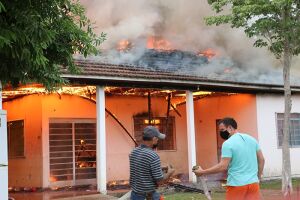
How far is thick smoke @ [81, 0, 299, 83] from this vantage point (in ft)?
66.1

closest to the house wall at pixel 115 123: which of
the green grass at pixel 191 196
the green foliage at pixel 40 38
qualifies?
the green grass at pixel 191 196

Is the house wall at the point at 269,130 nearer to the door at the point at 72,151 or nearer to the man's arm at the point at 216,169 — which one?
the door at the point at 72,151

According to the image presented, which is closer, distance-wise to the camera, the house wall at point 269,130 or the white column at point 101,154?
the white column at point 101,154

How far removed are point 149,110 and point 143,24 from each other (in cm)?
481

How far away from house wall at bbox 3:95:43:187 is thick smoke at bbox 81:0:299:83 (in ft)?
15.4

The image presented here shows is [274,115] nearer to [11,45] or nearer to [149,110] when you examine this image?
[149,110]

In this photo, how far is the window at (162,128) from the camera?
1841 cm

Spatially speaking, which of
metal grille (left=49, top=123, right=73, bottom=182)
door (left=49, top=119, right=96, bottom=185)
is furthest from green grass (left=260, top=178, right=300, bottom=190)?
metal grille (left=49, top=123, right=73, bottom=182)

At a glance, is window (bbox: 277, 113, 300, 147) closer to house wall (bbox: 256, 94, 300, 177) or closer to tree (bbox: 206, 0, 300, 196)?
house wall (bbox: 256, 94, 300, 177)

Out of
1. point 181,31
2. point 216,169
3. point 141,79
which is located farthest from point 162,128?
point 216,169

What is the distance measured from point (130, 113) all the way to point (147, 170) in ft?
40.4

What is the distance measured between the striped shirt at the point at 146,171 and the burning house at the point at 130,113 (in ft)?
25.4

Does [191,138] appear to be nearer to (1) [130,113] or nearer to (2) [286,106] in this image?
(1) [130,113]

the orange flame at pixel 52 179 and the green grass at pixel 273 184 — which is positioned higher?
the orange flame at pixel 52 179
